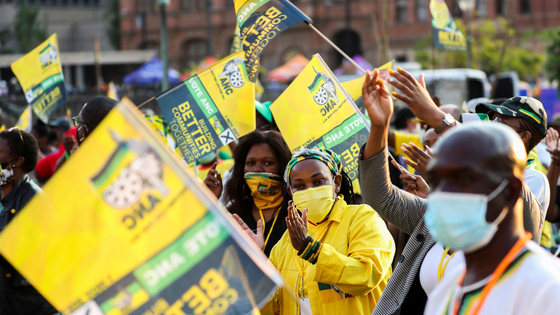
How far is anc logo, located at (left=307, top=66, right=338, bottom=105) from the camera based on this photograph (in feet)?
15.5

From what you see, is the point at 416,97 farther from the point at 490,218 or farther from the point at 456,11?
the point at 456,11

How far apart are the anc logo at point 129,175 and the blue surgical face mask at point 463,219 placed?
766 mm

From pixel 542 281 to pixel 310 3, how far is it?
1642 inches

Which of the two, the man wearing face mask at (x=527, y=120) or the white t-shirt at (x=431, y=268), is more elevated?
the man wearing face mask at (x=527, y=120)

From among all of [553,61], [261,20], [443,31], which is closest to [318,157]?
[261,20]

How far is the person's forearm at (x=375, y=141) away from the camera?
2.66m

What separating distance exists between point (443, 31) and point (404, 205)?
6.43 meters

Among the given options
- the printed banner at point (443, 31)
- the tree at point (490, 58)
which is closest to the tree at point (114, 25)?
the tree at point (490, 58)

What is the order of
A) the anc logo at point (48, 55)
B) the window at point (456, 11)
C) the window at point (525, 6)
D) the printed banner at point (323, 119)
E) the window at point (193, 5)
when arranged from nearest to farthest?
the printed banner at point (323, 119) < the anc logo at point (48, 55) < the window at point (456, 11) < the window at point (525, 6) < the window at point (193, 5)

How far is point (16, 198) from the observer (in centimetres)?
431

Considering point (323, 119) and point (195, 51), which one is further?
point (195, 51)

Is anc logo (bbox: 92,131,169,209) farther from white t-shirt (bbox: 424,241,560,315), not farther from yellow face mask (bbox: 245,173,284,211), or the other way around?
yellow face mask (bbox: 245,173,284,211)

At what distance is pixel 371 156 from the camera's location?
2734 millimetres

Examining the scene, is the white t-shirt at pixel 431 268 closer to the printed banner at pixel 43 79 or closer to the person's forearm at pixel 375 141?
the person's forearm at pixel 375 141
